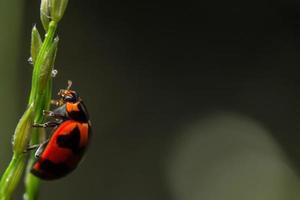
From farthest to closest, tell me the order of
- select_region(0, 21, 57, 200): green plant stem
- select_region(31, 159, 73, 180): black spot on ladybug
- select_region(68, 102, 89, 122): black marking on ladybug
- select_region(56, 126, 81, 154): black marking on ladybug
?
select_region(68, 102, 89, 122): black marking on ladybug → select_region(56, 126, 81, 154): black marking on ladybug → select_region(31, 159, 73, 180): black spot on ladybug → select_region(0, 21, 57, 200): green plant stem

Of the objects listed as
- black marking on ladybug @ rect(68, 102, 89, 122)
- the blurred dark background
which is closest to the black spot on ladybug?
black marking on ladybug @ rect(68, 102, 89, 122)

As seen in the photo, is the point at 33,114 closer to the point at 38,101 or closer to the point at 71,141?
the point at 38,101

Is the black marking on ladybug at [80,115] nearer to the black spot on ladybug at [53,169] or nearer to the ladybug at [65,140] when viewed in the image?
the ladybug at [65,140]

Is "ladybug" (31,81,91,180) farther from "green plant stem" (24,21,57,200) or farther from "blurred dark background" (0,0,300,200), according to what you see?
"blurred dark background" (0,0,300,200)

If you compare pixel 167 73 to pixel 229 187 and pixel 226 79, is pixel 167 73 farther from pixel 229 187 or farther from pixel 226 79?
pixel 229 187

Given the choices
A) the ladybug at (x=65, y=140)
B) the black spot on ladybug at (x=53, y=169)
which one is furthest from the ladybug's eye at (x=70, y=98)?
the black spot on ladybug at (x=53, y=169)

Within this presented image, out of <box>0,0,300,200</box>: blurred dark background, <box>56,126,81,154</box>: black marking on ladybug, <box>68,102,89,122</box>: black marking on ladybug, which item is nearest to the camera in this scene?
<box>56,126,81,154</box>: black marking on ladybug

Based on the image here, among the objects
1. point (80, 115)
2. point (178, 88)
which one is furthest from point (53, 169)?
point (178, 88)
